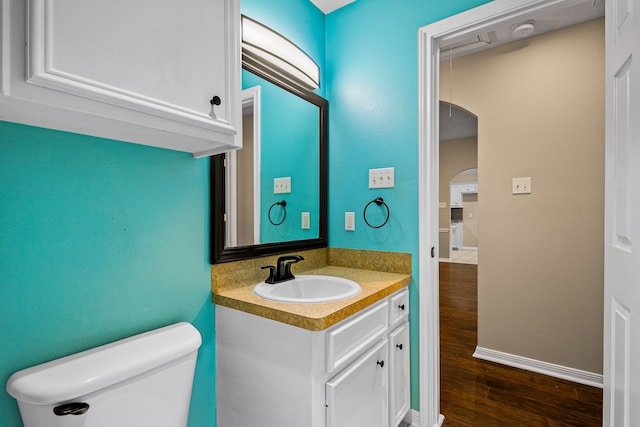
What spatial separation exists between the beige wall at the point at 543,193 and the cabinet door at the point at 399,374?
1.20 meters

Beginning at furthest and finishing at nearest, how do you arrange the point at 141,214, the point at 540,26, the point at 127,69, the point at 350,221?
the point at 540,26 < the point at 350,221 < the point at 141,214 < the point at 127,69

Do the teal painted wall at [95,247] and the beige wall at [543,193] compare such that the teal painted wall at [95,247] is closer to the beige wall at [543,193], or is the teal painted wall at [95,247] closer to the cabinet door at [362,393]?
the cabinet door at [362,393]

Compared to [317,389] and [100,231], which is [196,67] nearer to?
[100,231]

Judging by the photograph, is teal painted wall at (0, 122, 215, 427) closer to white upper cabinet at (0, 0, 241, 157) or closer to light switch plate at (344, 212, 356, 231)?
white upper cabinet at (0, 0, 241, 157)

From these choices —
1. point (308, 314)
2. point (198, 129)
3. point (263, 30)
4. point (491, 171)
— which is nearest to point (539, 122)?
point (491, 171)

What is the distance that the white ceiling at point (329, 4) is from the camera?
1824 mm

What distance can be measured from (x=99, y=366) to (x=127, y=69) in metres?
0.77

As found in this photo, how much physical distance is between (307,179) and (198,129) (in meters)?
0.95

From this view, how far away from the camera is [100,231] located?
96 centimetres

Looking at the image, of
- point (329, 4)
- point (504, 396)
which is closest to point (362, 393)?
point (504, 396)

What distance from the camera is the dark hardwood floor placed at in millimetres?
1693

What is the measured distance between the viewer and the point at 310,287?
153cm

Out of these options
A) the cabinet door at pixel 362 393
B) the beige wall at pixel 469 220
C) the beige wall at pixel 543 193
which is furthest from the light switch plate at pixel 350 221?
the beige wall at pixel 469 220

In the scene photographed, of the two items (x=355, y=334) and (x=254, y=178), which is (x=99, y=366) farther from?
(x=254, y=178)
